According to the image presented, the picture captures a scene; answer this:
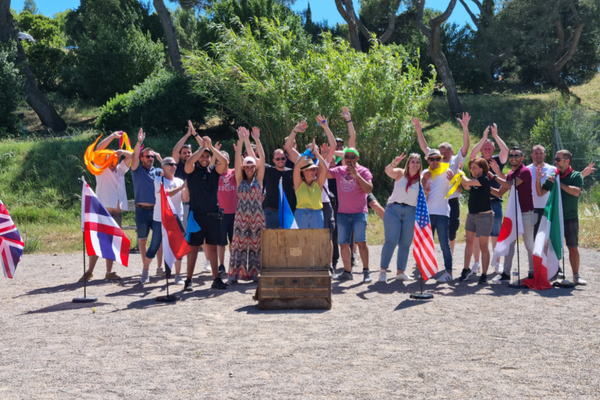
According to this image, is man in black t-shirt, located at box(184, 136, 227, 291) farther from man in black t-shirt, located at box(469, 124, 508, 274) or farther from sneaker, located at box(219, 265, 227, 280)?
man in black t-shirt, located at box(469, 124, 508, 274)

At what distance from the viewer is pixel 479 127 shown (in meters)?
26.4

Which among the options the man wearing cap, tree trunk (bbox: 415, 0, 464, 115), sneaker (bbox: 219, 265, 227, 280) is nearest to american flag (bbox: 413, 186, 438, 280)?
the man wearing cap

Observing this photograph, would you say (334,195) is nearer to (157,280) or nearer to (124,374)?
(157,280)

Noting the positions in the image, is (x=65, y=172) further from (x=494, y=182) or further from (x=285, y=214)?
(x=494, y=182)

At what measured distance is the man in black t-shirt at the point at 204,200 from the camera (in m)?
7.48

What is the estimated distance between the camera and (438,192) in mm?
7898

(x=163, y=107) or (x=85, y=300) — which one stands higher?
(x=163, y=107)

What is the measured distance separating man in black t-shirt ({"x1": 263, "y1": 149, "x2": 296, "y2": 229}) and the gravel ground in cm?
105

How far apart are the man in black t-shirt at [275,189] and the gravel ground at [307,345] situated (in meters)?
1.05

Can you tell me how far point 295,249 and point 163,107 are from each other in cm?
1547

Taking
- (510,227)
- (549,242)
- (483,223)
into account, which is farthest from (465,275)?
(549,242)

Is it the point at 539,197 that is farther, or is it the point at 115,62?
the point at 115,62

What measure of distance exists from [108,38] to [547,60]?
940 inches

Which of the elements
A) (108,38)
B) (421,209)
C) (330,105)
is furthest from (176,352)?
(108,38)
